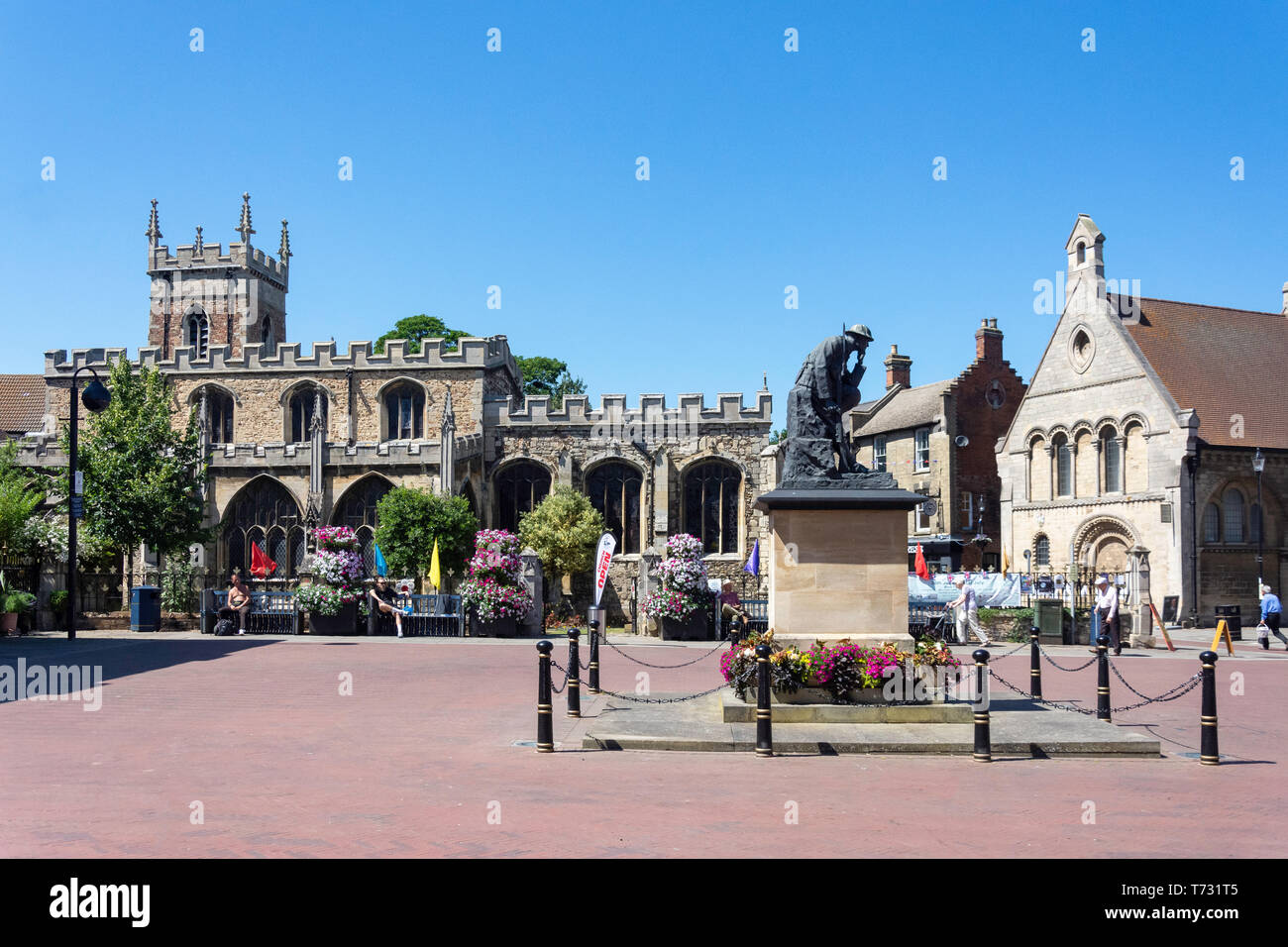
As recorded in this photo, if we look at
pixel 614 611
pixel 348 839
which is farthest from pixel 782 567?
pixel 614 611

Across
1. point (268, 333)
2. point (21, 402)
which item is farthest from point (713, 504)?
point (21, 402)

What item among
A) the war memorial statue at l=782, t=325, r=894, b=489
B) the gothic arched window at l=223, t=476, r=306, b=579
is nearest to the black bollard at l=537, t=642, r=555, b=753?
the war memorial statue at l=782, t=325, r=894, b=489

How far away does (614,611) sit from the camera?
39281mm

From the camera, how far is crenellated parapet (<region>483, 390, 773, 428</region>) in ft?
131

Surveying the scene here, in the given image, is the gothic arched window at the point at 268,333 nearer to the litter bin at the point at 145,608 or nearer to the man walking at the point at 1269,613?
the litter bin at the point at 145,608

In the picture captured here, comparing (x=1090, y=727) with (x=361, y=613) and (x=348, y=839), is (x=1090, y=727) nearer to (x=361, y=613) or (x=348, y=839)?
(x=348, y=839)

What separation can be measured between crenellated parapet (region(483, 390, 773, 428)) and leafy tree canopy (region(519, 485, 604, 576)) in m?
3.74

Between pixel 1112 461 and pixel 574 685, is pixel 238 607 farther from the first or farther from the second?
pixel 1112 461

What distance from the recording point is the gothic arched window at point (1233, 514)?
35.5 m

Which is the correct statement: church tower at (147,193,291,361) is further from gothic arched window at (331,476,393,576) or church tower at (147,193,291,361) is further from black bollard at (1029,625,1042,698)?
black bollard at (1029,625,1042,698)

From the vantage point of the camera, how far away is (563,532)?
122 feet

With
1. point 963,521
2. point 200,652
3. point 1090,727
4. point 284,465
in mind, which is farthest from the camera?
point 963,521

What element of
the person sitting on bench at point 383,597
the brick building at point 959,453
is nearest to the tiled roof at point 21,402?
the person sitting on bench at point 383,597
